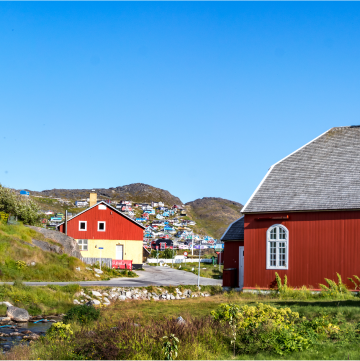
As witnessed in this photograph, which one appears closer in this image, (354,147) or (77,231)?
(354,147)

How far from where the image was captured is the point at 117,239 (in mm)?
50219

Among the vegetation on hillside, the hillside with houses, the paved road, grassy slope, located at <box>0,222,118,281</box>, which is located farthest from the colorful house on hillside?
the hillside with houses

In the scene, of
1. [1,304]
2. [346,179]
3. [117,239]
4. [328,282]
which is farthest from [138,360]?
[117,239]

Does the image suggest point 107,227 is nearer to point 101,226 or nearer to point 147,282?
point 101,226

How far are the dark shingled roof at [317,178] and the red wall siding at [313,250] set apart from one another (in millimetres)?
528

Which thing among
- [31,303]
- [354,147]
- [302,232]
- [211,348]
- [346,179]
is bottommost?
[31,303]

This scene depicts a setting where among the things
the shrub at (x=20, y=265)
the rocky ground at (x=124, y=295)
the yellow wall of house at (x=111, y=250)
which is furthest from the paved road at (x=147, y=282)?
the yellow wall of house at (x=111, y=250)

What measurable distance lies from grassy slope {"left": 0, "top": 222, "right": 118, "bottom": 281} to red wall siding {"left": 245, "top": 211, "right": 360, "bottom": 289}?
13.8 meters

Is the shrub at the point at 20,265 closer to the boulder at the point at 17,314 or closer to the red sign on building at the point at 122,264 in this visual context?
the boulder at the point at 17,314

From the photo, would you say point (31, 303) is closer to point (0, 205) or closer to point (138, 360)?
point (138, 360)

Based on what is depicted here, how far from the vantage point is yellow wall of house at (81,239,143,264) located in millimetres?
49875

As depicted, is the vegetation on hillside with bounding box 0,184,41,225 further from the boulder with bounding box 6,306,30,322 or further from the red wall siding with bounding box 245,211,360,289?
the red wall siding with bounding box 245,211,360,289

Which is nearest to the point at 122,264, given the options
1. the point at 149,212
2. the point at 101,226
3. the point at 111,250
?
the point at 111,250

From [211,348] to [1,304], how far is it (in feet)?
42.3
